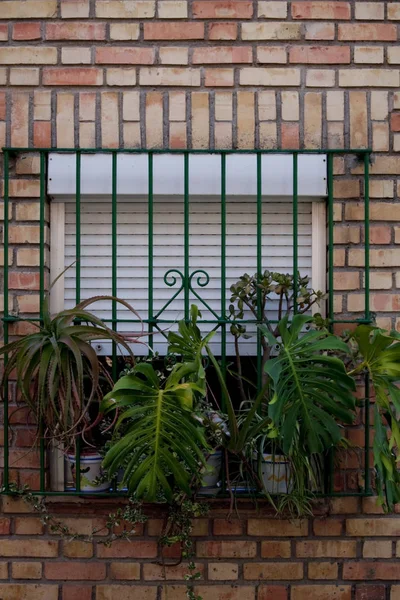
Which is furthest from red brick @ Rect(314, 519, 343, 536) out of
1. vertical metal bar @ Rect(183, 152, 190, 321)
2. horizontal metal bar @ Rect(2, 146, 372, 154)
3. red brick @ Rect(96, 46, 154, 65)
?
red brick @ Rect(96, 46, 154, 65)

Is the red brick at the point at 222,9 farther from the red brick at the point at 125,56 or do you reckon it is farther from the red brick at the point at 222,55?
the red brick at the point at 125,56

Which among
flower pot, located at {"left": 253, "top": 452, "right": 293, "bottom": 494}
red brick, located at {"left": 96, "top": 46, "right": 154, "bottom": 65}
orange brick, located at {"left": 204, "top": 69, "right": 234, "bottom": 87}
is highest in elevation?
red brick, located at {"left": 96, "top": 46, "right": 154, "bottom": 65}

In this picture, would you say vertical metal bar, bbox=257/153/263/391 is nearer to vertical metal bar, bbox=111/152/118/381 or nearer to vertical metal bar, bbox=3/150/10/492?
vertical metal bar, bbox=111/152/118/381

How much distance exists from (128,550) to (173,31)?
2.08m

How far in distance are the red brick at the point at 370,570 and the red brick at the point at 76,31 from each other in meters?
2.33

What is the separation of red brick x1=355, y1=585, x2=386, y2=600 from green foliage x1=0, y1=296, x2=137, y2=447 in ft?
4.18

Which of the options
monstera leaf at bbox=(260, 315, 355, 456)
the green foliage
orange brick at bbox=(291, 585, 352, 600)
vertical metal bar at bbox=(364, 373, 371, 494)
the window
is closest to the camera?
monstera leaf at bbox=(260, 315, 355, 456)

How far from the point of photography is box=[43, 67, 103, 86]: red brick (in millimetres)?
2918

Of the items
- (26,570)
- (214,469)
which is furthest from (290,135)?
(26,570)

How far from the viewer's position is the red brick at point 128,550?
9.40 feet

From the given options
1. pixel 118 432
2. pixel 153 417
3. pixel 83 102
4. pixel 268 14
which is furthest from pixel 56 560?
pixel 268 14

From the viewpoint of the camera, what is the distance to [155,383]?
100 inches

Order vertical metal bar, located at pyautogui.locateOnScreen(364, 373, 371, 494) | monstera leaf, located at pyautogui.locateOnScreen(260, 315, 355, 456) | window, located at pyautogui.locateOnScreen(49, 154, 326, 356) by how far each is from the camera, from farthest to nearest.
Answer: window, located at pyautogui.locateOnScreen(49, 154, 326, 356)
vertical metal bar, located at pyautogui.locateOnScreen(364, 373, 371, 494)
monstera leaf, located at pyautogui.locateOnScreen(260, 315, 355, 456)

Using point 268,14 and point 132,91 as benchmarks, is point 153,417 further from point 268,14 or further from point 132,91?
point 268,14
